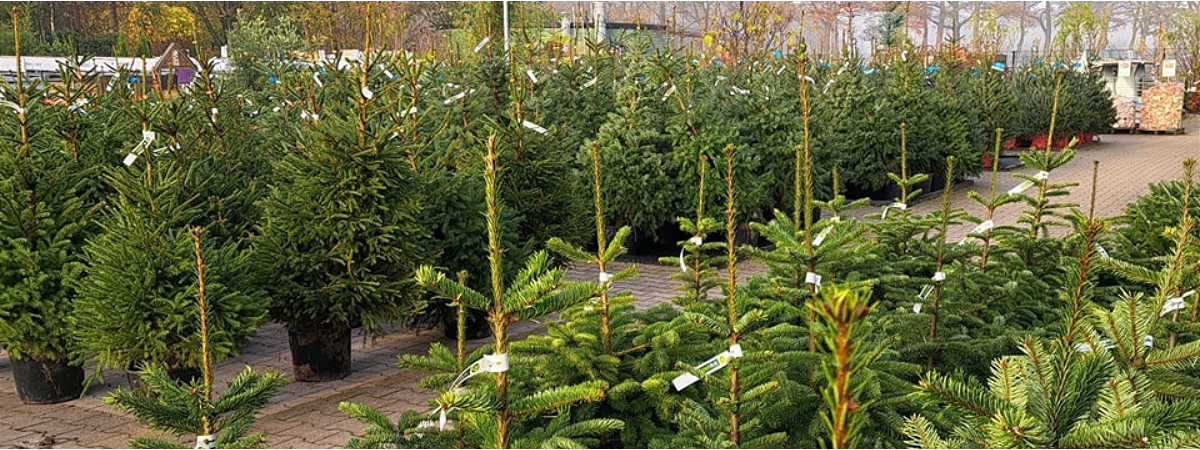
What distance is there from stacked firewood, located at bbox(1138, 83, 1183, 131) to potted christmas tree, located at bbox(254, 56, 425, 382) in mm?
20560

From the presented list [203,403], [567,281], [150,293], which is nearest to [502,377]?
[203,403]

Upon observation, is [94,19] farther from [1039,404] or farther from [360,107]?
[1039,404]

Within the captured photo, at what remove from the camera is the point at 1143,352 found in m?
3.40

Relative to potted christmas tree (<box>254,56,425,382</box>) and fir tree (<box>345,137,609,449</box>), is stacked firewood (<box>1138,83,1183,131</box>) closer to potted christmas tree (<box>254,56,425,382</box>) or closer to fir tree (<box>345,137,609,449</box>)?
potted christmas tree (<box>254,56,425,382</box>)

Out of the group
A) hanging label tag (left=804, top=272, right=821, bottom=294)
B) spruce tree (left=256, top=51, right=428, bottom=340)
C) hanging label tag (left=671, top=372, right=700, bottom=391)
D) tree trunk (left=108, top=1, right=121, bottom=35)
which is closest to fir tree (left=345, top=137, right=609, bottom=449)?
hanging label tag (left=671, top=372, right=700, bottom=391)

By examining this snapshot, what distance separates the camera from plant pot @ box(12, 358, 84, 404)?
5.68m

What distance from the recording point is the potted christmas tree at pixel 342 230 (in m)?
5.72

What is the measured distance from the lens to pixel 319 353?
6.05 meters

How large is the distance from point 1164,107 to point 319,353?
20.9 meters

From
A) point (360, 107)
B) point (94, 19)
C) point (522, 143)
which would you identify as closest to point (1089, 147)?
point (522, 143)

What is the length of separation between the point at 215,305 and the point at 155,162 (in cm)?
119

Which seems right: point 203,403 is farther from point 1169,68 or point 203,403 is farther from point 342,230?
point 1169,68

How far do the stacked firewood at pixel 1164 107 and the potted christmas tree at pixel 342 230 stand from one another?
20.6m

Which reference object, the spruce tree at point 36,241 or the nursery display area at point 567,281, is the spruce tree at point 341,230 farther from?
the spruce tree at point 36,241
